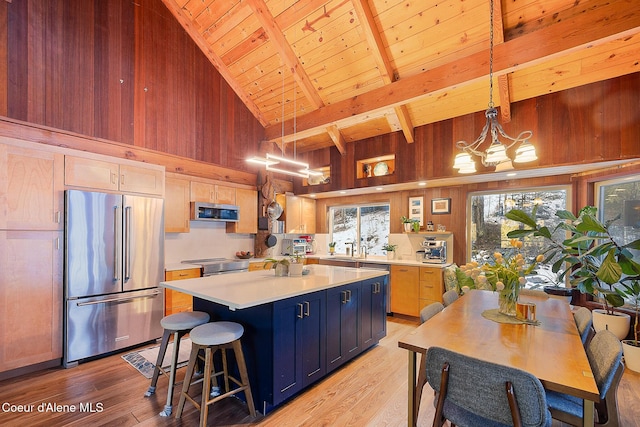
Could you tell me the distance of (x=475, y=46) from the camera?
3.21 metres

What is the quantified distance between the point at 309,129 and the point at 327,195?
1.67 m

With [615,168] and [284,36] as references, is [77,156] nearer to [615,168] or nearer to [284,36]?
[284,36]

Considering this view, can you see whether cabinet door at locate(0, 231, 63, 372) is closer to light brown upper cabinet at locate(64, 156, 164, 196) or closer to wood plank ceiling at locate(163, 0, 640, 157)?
light brown upper cabinet at locate(64, 156, 164, 196)

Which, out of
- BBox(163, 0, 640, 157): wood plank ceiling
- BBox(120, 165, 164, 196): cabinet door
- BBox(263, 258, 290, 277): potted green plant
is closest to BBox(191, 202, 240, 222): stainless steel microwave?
BBox(120, 165, 164, 196): cabinet door

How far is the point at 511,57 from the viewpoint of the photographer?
2830mm

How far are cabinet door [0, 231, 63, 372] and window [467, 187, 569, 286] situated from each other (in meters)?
5.34

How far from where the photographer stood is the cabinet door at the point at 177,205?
4086 millimetres

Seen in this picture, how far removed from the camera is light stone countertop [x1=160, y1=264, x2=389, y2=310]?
2.02 metres

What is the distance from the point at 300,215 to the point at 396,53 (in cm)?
344

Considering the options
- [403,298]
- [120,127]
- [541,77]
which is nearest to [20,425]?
[120,127]

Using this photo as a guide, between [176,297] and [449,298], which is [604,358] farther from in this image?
[176,297]

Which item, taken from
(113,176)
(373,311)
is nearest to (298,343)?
(373,311)

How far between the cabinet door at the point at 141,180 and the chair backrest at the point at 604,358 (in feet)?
13.8

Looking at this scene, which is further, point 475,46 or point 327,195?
point 327,195
